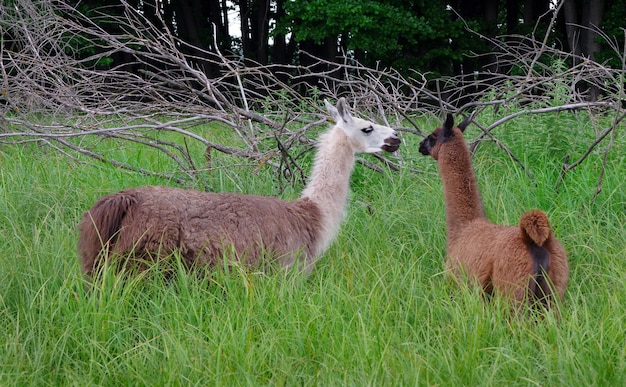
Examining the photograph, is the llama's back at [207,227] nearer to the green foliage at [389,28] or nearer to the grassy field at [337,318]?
the grassy field at [337,318]

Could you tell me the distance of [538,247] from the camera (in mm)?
3182

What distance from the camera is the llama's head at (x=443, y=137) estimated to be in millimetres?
4180

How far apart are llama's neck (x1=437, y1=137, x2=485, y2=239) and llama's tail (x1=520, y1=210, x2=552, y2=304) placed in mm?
806

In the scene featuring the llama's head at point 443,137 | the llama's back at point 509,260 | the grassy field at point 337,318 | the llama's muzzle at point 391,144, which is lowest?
the grassy field at point 337,318

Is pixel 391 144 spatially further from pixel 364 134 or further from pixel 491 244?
pixel 491 244

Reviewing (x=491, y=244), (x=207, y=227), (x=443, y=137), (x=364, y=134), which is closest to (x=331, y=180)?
(x=364, y=134)

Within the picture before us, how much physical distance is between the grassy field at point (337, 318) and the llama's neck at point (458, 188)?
345 mm

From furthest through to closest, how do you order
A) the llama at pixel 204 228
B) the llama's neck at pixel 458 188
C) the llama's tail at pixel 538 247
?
1. the llama's neck at pixel 458 188
2. the llama at pixel 204 228
3. the llama's tail at pixel 538 247

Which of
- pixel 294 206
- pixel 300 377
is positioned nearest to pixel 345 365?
pixel 300 377

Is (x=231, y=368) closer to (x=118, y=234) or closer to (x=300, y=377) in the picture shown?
(x=300, y=377)

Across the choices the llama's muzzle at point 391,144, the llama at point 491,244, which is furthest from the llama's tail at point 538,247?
the llama's muzzle at point 391,144

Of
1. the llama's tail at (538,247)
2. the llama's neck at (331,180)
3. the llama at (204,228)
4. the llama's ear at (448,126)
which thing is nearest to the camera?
the llama's tail at (538,247)

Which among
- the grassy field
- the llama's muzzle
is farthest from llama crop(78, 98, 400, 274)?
the llama's muzzle

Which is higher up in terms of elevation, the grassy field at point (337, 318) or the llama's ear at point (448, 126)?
the llama's ear at point (448, 126)
